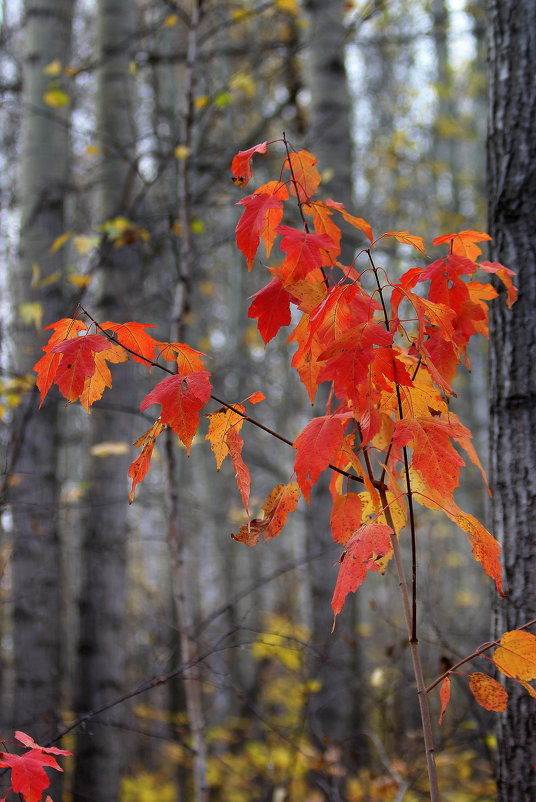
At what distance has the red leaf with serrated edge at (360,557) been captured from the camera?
1.10m

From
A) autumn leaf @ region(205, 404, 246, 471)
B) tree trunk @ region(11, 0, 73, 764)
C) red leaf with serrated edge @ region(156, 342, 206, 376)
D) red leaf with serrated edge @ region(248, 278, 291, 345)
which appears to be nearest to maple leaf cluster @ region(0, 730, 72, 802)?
autumn leaf @ region(205, 404, 246, 471)

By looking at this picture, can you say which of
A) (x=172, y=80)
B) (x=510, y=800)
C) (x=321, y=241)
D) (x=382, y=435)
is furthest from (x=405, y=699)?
(x=172, y=80)

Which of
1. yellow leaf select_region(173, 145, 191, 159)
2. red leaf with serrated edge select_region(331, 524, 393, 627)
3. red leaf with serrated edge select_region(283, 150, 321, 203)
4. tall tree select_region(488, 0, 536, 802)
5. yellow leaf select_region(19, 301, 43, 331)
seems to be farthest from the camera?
yellow leaf select_region(19, 301, 43, 331)

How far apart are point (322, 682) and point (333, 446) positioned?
3.58m

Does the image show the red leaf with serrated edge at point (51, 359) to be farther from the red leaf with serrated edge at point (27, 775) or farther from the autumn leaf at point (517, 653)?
the autumn leaf at point (517, 653)

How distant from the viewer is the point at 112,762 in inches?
148

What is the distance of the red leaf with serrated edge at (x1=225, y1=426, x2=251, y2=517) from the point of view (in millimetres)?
1209

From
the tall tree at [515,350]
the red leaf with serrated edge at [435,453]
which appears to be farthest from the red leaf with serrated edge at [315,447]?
the tall tree at [515,350]

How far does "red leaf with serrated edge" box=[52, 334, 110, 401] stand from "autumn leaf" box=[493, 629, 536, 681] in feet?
3.01

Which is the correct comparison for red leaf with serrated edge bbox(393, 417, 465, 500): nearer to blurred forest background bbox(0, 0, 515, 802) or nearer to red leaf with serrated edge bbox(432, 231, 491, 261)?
red leaf with serrated edge bbox(432, 231, 491, 261)

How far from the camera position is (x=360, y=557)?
1124 millimetres

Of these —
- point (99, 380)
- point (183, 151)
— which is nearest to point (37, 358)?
point (183, 151)

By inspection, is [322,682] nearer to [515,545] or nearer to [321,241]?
[515,545]

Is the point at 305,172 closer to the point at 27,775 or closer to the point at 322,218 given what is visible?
the point at 322,218
